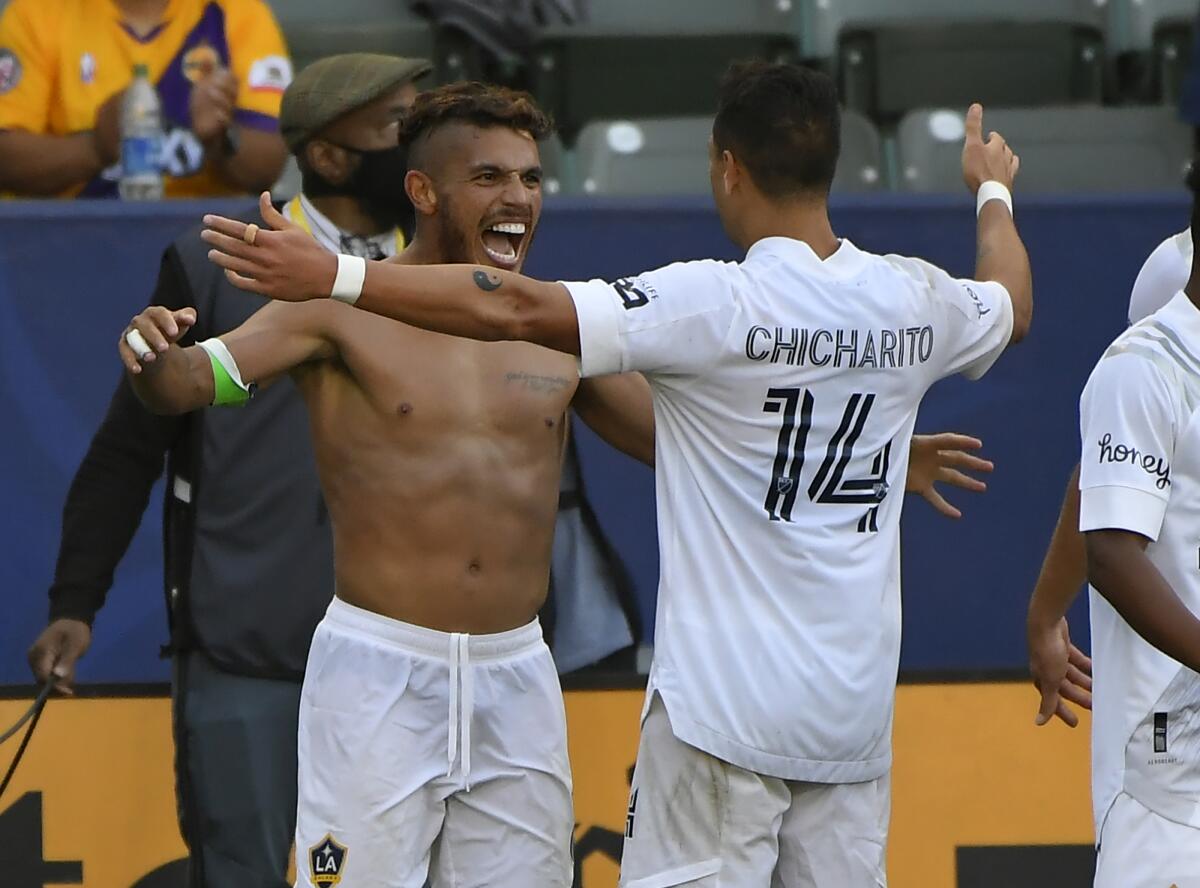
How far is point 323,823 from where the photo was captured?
3.82 metres

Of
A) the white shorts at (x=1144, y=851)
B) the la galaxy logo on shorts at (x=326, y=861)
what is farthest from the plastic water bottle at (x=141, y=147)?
the white shorts at (x=1144, y=851)

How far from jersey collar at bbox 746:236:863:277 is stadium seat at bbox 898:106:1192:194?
10.4ft

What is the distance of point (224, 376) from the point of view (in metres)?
3.73

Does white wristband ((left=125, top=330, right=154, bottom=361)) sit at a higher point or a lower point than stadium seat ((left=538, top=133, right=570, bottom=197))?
lower

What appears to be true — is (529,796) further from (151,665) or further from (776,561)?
(151,665)

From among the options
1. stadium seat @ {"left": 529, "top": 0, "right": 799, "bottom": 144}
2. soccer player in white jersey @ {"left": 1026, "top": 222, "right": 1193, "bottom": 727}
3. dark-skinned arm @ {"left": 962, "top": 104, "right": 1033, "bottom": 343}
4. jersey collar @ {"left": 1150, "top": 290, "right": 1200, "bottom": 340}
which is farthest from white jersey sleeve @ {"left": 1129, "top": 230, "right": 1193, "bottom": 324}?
stadium seat @ {"left": 529, "top": 0, "right": 799, "bottom": 144}

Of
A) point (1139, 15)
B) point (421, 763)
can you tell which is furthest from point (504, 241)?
point (1139, 15)

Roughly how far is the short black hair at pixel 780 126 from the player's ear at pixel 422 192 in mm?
744

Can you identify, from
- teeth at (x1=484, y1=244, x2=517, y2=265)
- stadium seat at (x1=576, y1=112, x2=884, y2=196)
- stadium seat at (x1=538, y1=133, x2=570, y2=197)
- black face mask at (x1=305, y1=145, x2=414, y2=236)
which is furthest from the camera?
stadium seat at (x1=538, y1=133, x2=570, y2=197)

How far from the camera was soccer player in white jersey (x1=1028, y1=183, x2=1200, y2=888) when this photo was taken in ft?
10.6

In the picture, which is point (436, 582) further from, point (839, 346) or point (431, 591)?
point (839, 346)

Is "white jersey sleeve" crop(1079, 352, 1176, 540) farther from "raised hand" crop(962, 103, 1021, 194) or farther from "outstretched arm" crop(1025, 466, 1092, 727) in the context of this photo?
"raised hand" crop(962, 103, 1021, 194)

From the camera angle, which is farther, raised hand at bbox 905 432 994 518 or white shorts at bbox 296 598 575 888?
raised hand at bbox 905 432 994 518

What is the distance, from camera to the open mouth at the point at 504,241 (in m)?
4.07
